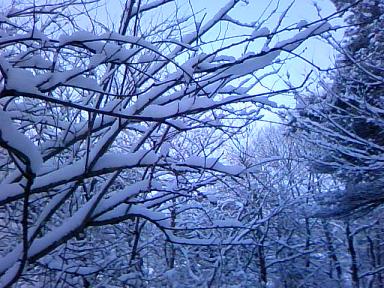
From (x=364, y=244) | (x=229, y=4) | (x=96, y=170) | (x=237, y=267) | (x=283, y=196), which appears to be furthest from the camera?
(x=364, y=244)

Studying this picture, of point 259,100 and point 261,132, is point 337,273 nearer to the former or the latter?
point 261,132

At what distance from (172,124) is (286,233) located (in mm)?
11382

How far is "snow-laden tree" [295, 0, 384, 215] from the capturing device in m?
8.36

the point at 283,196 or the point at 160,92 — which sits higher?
the point at 283,196

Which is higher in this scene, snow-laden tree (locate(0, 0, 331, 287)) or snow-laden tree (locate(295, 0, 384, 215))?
snow-laden tree (locate(295, 0, 384, 215))

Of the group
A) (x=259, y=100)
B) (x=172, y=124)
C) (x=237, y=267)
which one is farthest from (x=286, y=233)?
(x=172, y=124)

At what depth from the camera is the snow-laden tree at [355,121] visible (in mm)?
8358

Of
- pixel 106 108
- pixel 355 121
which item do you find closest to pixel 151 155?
pixel 106 108

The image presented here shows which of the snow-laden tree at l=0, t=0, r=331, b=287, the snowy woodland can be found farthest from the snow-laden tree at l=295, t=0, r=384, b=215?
the snow-laden tree at l=0, t=0, r=331, b=287

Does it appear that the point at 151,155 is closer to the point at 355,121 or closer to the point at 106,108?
the point at 106,108

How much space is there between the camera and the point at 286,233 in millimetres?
14062

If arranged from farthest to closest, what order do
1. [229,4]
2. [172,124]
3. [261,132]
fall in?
[261,132] → [229,4] → [172,124]

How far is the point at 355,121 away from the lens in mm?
10031

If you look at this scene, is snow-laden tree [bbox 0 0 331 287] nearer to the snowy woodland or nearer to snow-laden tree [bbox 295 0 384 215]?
the snowy woodland
